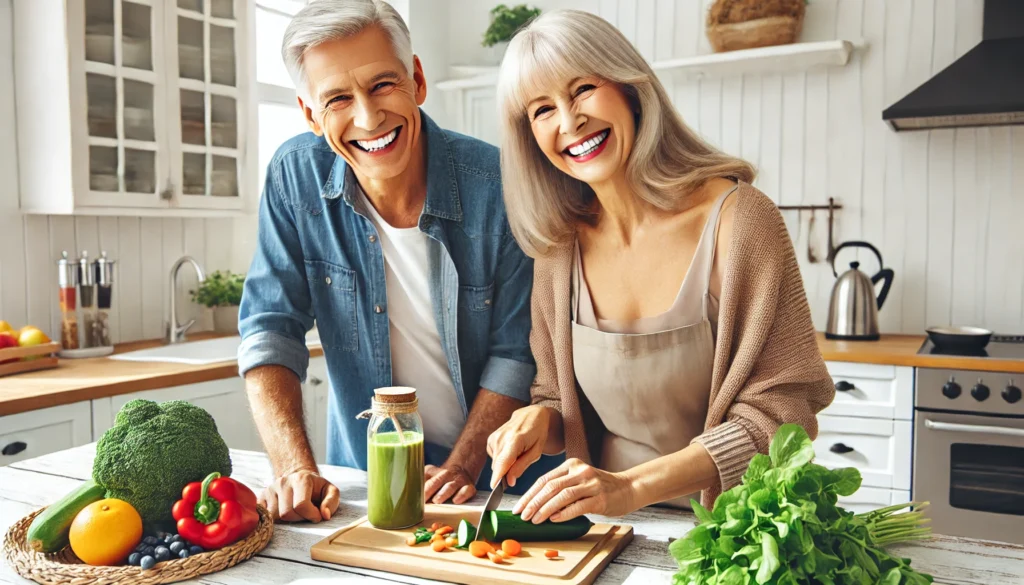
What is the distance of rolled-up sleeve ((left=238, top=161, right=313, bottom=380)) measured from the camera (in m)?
1.58

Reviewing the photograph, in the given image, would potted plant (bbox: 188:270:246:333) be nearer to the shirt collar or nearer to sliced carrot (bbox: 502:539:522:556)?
the shirt collar

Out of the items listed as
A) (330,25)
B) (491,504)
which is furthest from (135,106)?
(491,504)

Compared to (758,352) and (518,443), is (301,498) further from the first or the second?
(758,352)

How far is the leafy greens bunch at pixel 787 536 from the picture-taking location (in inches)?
32.1

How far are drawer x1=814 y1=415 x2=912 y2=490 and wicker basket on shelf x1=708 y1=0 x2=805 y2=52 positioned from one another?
5.01ft

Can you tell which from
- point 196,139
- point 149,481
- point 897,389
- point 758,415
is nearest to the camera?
point 149,481

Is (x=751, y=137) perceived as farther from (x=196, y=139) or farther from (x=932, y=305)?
(x=196, y=139)

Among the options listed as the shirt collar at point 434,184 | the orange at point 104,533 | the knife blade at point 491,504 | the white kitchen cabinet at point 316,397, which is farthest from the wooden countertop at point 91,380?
the knife blade at point 491,504

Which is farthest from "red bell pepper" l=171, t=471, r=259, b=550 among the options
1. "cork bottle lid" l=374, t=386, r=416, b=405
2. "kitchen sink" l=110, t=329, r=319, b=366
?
"kitchen sink" l=110, t=329, r=319, b=366

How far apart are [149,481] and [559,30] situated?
91 cm

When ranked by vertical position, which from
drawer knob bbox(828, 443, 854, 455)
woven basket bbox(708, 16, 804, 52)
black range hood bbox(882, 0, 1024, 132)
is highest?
woven basket bbox(708, 16, 804, 52)

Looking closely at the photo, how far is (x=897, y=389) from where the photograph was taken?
9.59ft

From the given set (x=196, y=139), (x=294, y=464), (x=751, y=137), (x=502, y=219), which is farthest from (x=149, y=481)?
(x=751, y=137)

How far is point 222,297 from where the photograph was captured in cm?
347
